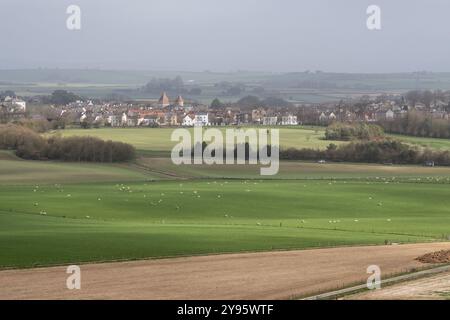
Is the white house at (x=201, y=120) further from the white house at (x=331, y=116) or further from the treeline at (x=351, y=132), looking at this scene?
the treeline at (x=351, y=132)

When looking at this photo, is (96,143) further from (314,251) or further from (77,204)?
(314,251)

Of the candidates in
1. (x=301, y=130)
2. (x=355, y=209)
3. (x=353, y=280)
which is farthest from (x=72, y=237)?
(x=301, y=130)

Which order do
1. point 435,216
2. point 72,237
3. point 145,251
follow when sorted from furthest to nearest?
point 435,216 < point 72,237 < point 145,251

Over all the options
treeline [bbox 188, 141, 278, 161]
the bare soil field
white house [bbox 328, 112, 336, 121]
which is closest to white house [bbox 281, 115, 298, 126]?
white house [bbox 328, 112, 336, 121]

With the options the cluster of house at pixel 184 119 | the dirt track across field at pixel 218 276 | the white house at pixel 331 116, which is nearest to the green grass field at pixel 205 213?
the dirt track across field at pixel 218 276
